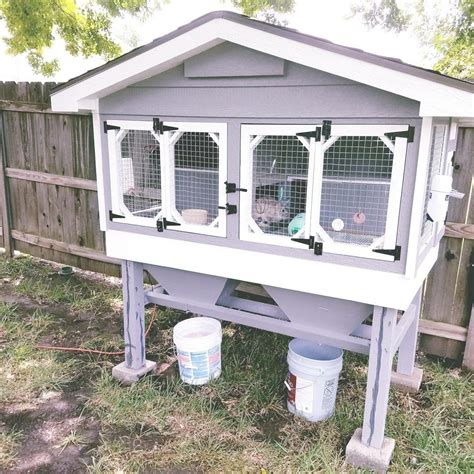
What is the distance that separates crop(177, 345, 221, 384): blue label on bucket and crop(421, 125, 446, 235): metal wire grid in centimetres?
154

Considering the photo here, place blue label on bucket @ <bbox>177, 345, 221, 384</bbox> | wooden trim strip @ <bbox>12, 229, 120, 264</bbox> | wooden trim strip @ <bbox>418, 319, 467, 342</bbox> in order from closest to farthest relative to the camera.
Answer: blue label on bucket @ <bbox>177, 345, 221, 384</bbox>
wooden trim strip @ <bbox>418, 319, 467, 342</bbox>
wooden trim strip @ <bbox>12, 229, 120, 264</bbox>

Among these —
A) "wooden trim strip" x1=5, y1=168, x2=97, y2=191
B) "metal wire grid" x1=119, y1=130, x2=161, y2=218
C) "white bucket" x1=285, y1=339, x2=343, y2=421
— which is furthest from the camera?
"wooden trim strip" x1=5, y1=168, x2=97, y2=191

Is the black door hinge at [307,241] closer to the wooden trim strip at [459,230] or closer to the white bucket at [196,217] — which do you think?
the white bucket at [196,217]

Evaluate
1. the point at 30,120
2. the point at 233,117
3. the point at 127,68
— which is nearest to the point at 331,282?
the point at 233,117

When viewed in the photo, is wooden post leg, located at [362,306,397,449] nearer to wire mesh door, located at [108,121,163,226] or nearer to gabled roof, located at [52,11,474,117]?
gabled roof, located at [52,11,474,117]

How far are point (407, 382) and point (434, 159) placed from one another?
1.56 m

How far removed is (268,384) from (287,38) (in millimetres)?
2106

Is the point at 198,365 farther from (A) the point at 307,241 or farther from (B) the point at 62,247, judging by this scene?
(B) the point at 62,247

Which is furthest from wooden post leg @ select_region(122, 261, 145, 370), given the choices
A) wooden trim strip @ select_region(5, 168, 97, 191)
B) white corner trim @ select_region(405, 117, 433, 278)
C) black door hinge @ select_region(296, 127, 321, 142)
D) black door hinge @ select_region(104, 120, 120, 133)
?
wooden trim strip @ select_region(5, 168, 97, 191)

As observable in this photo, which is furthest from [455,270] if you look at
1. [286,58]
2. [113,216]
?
[113,216]

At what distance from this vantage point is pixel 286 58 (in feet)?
6.57

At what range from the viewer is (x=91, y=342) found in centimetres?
354

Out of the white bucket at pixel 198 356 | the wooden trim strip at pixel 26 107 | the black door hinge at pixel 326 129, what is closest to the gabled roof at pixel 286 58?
the black door hinge at pixel 326 129

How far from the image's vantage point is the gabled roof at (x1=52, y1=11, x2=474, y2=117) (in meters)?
1.74
